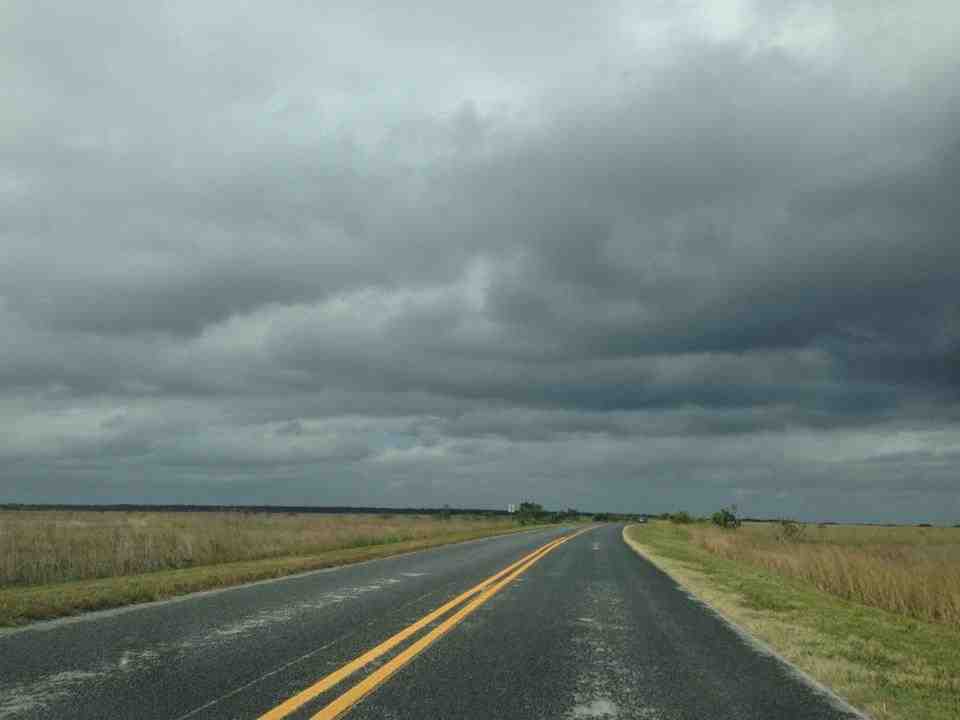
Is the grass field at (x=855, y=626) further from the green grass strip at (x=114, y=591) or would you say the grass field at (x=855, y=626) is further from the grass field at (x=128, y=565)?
the grass field at (x=128, y=565)

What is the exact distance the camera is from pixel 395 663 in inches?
293

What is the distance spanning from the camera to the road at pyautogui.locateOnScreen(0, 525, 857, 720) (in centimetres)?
591

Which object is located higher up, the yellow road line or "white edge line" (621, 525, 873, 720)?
the yellow road line

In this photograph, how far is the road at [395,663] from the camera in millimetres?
5910

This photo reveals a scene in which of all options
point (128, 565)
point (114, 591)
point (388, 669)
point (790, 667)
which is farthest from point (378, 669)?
point (128, 565)

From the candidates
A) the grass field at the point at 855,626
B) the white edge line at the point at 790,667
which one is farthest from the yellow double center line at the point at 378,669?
the grass field at the point at 855,626

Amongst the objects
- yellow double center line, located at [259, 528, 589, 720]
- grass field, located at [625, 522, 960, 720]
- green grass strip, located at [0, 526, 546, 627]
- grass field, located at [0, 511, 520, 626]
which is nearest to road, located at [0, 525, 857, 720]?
yellow double center line, located at [259, 528, 589, 720]

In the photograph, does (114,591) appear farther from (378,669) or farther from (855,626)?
(855,626)

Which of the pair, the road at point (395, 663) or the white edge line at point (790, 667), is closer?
the road at point (395, 663)

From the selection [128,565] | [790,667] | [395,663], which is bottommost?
[128,565]

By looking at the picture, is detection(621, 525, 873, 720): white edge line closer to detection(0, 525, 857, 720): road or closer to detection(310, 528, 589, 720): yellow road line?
detection(0, 525, 857, 720): road

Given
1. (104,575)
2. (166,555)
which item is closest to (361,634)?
(104,575)

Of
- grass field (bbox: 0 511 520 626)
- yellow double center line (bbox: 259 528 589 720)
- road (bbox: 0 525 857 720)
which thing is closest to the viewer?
yellow double center line (bbox: 259 528 589 720)

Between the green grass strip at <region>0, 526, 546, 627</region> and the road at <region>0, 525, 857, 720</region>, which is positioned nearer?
the road at <region>0, 525, 857, 720</region>
